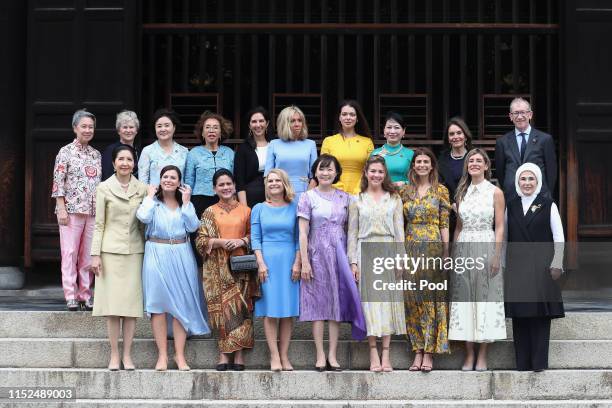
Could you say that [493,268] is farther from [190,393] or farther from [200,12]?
[200,12]

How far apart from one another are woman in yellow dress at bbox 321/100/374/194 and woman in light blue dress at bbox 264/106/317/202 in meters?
0.19

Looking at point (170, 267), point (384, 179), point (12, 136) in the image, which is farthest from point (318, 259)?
point (12, 136)

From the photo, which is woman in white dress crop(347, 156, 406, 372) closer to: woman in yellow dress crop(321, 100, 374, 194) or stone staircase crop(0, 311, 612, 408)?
stone staircase crop(0, 311, 612, 408)

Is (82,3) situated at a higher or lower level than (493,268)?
higher

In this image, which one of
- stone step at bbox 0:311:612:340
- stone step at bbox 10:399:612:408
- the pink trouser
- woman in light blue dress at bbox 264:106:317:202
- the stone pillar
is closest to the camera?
stone step at bbox 10:399:612:408

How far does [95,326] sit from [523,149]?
3.83 meters

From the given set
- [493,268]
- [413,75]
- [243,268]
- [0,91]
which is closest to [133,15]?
[0,91]

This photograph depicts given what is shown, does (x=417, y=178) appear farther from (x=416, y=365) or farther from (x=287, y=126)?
(x=416, y=365)

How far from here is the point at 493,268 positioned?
29.0 ft

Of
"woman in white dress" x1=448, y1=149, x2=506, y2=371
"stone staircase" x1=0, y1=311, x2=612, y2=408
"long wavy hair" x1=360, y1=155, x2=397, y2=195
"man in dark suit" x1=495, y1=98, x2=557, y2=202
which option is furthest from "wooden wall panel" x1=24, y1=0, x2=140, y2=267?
"woman in white dress" x1=448, y1=149, x2=506, y2=371

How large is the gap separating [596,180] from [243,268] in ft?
15.1

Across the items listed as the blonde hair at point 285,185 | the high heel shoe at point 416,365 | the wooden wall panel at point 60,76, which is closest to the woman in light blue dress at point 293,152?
the blonde hair at point 285,185

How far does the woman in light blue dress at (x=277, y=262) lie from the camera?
8.81m

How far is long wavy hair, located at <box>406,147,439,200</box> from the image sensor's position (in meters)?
9.02
